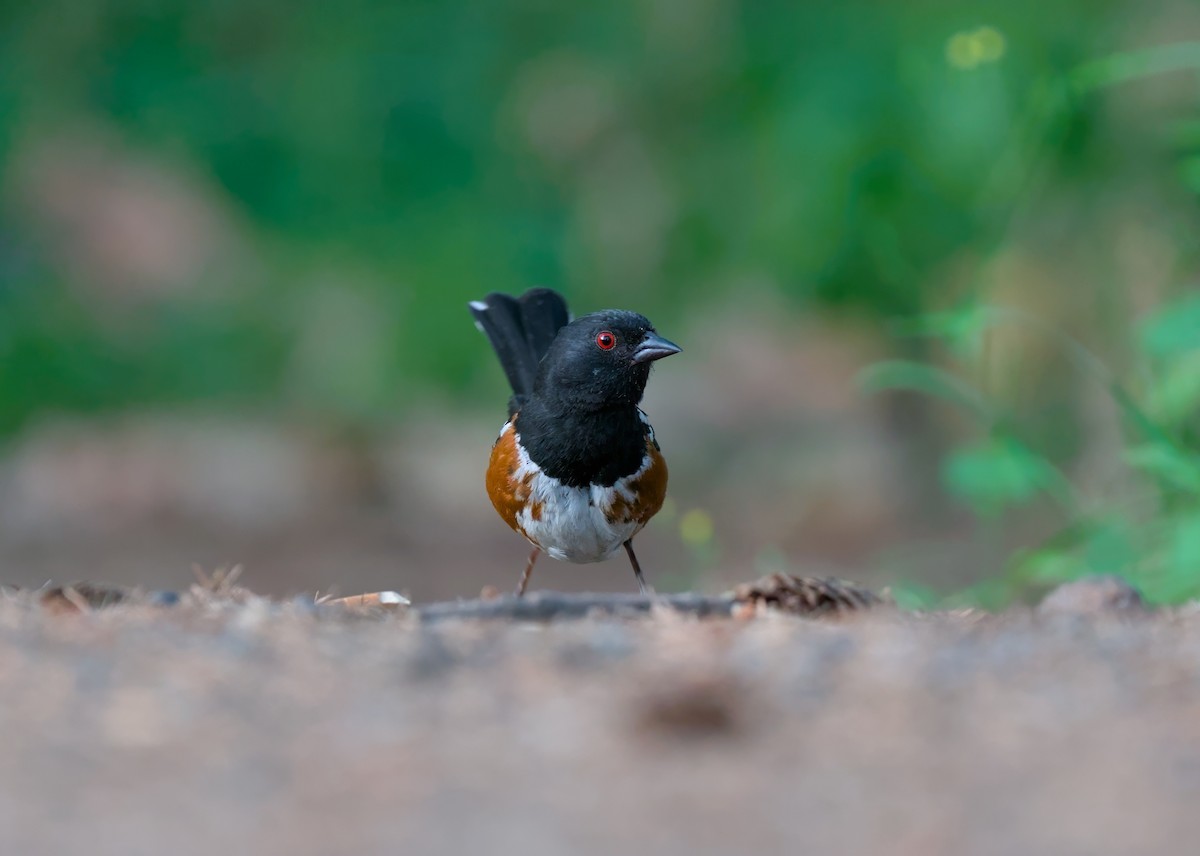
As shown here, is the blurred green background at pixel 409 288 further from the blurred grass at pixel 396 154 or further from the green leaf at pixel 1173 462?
the green leaf at pixel 1173 462

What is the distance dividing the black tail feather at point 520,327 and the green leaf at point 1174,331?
1.83 metres

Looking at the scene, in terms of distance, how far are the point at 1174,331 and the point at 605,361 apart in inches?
65.9

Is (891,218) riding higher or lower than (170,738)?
higher

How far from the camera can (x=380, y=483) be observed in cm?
1009

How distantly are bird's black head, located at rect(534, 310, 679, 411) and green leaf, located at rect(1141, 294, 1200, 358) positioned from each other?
146cm

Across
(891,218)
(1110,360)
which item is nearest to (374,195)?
(891,218)

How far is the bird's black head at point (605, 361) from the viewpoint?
157 inches

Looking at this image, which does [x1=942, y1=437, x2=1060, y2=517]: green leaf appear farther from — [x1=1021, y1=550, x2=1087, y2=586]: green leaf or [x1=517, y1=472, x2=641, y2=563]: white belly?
[x1=517, y1=472, x2=641, y2=563]: white belly

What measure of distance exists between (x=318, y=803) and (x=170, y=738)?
0.30 metres

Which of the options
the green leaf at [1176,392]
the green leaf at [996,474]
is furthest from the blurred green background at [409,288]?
the green leaf at [1176,392]

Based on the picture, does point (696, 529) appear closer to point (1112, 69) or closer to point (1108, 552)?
point (1108, 552)

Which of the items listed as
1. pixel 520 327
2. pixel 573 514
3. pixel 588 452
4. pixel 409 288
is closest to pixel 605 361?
pixel 588 452

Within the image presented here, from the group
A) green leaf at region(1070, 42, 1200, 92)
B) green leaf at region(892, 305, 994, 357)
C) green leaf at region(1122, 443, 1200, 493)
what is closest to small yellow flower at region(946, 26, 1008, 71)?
green leaf at region(1070, 42, 1200, 92)

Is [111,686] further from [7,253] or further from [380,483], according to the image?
[7,253]
